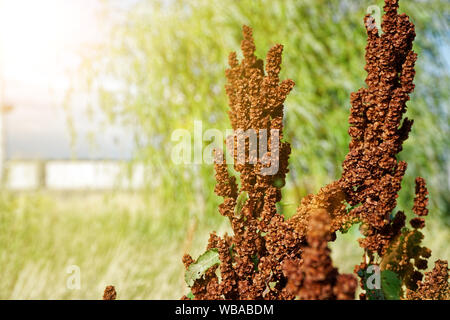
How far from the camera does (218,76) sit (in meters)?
5.41

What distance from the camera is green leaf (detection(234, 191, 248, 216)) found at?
4.14ft

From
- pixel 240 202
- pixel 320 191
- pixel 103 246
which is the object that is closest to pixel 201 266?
pixel 240 202

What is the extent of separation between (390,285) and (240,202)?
1.47ft

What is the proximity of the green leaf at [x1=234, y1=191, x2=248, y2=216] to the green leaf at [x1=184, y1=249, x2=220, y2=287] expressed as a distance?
14cm

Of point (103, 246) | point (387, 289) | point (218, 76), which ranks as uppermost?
point (218, 76)

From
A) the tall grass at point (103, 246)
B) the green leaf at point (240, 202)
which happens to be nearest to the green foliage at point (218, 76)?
the tall grass at point (103, 246)

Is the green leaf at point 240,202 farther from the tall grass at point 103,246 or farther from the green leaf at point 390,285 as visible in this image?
the tall grass at point 103,246

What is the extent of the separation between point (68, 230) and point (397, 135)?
4846 mm

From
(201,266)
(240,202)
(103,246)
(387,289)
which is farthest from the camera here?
(103,246)

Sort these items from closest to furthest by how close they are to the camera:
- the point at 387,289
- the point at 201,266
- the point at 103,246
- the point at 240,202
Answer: the point at 387,289
the point at 201,266
the point at 240,202
the point at 103,246

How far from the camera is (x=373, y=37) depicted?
4.04 feet

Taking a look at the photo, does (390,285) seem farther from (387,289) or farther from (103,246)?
(103,246)

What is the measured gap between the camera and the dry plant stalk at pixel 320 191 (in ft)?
3.63

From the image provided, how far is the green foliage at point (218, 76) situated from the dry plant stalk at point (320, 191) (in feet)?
12.3
